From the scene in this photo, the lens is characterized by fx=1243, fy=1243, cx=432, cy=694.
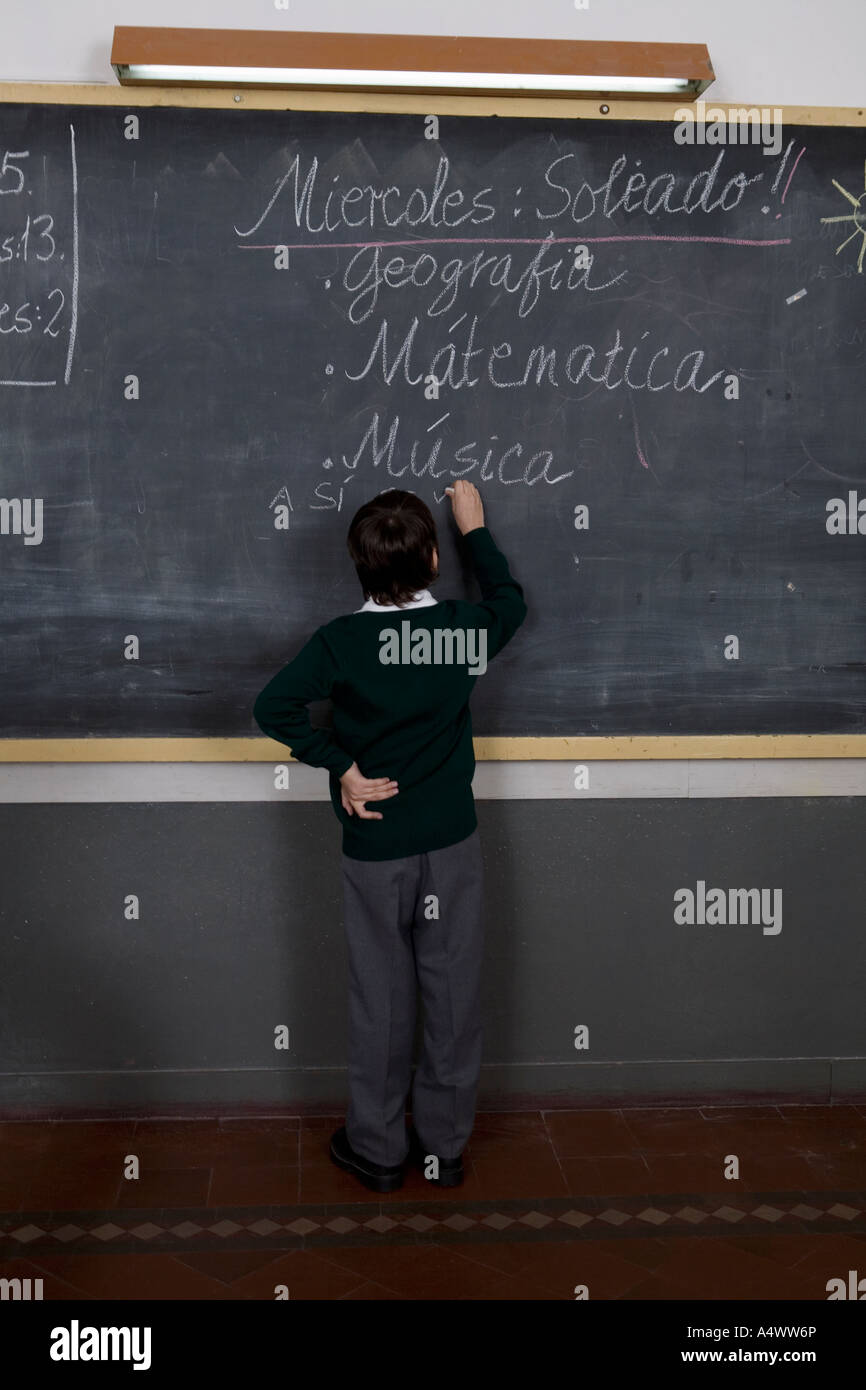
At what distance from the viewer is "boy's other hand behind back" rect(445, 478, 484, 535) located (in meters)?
2.93

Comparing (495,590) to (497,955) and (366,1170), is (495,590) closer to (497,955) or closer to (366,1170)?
(497,955)

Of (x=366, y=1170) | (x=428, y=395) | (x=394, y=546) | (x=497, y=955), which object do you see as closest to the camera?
(x=394, y=546)

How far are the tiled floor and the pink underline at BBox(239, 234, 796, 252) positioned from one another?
2.13 meters

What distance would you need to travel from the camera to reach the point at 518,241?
2.93 meters

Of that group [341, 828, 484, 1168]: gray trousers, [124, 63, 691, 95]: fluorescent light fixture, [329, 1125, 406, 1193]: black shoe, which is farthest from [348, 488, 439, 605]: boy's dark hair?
[329, 1125, 406, 1193]: black shoe

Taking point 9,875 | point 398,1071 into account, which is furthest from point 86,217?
point 398,1071

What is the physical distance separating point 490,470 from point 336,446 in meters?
0.37

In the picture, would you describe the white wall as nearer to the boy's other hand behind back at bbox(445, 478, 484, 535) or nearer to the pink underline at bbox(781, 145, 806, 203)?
the pink underline at bbox(781, 145, 806, 203)
